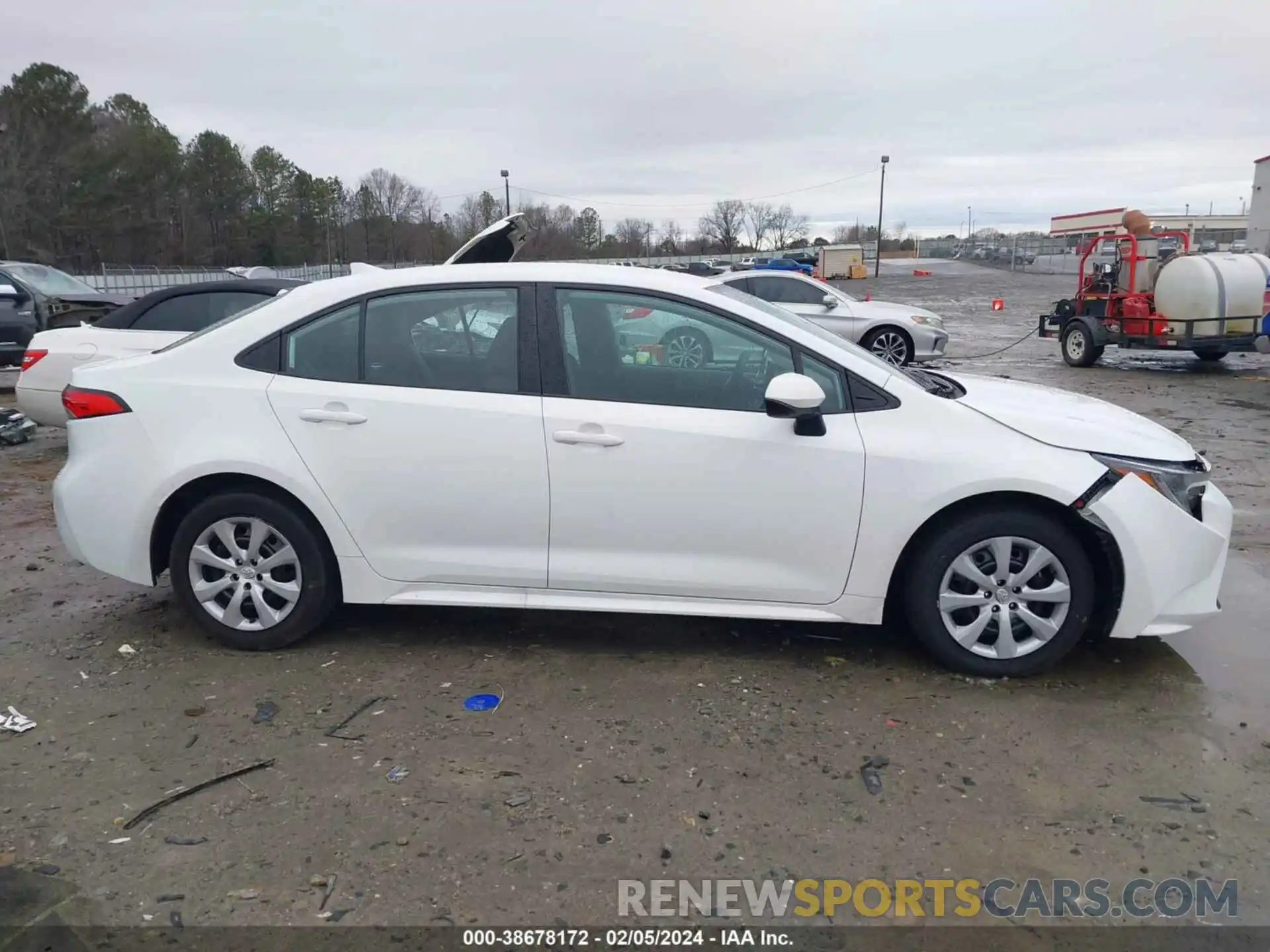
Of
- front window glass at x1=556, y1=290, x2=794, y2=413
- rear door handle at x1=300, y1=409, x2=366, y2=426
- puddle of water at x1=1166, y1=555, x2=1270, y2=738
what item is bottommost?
puddle of water at x1=1166, y1=555, x2=1270, y2=738

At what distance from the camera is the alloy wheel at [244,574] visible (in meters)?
4.16

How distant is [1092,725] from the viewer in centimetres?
361

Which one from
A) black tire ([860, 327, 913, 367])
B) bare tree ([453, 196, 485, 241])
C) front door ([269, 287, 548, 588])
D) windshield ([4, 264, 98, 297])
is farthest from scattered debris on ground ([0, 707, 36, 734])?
bare tree ([453, 196, 485, 241])

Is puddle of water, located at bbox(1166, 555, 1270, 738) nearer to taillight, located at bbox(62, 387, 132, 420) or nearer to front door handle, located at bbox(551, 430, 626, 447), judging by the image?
front door handle, located at bbox(551, 430, 626, 447)

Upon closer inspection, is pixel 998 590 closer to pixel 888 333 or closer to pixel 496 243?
pixel 496 243

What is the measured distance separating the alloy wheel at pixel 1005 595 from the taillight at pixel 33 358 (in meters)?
7.52

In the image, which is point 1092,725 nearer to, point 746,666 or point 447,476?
point 746,666

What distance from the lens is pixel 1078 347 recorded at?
1611 cm

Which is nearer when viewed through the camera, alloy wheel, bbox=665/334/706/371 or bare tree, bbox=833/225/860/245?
alloy wheel, bbox=665/334/706/371

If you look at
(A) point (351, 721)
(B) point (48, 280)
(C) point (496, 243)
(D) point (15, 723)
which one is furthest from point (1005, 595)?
(B) point (48, 280)

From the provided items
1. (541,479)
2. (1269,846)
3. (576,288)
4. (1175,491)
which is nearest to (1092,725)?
(1269,846)

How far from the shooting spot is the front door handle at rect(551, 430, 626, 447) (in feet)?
12.8

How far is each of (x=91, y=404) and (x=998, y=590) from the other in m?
4.01

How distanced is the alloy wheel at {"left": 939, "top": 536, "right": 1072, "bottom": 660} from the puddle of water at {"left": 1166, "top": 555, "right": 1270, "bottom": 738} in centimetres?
73
